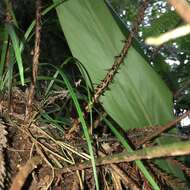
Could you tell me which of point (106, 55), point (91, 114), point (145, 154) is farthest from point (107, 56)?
point (145, 154)

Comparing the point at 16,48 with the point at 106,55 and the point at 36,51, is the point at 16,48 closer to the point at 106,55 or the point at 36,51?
the point at 36,51

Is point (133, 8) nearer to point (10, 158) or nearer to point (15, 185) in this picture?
point (10, 158)

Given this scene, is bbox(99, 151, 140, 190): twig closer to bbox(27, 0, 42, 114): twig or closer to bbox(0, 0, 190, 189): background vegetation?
bbox(0, 0, 190, 189): background vegetation

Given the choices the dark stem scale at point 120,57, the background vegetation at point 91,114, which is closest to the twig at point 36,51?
the background vegetation at point 91,114

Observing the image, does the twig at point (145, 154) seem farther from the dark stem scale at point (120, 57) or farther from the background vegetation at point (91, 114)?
the dark stem scale at point (120, 57)

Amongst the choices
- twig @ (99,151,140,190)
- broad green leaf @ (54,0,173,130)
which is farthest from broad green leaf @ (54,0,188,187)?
twig @ (99,151,140,190)

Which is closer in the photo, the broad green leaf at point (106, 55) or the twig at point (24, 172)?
the twig at point (24, 172)

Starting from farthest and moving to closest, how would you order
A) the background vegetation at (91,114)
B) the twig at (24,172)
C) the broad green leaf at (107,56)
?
1. the broad green leaf at (107,56)
2. the background vegetation at (91,114)
3. the twig at (24,172)
